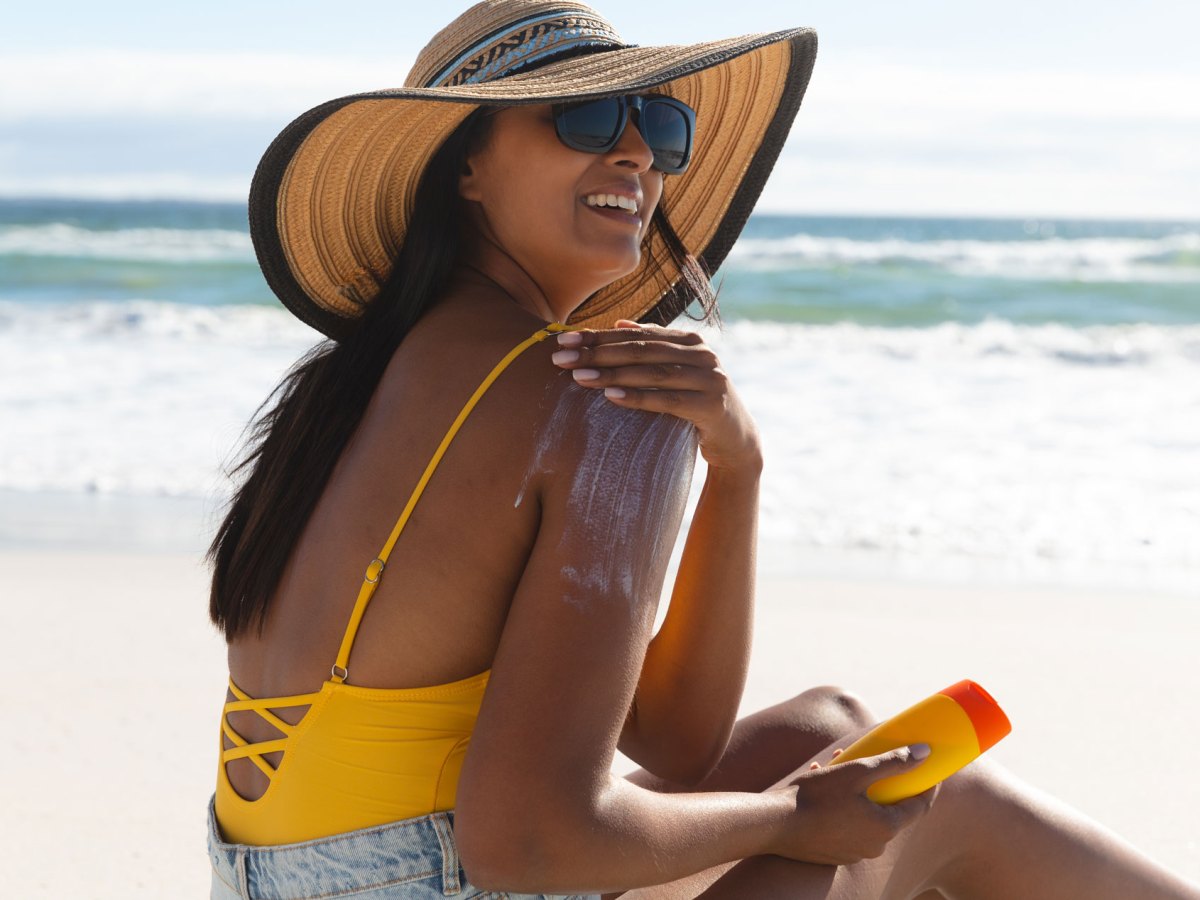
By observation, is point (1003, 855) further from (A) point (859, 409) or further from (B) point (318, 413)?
(A) point (859, 409)

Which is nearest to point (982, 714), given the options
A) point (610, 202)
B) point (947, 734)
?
point (947, 734)

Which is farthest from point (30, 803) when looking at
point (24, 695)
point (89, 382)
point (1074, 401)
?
point (1074, 401)

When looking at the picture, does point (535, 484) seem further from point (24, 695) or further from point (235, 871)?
point (24, 695)

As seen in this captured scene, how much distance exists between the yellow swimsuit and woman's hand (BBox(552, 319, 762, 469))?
9 cm

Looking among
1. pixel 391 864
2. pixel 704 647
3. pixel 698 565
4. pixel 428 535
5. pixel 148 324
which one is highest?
pixel 428 535

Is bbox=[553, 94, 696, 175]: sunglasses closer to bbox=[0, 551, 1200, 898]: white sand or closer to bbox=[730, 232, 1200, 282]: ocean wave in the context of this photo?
bbox=[0, 551, 1200, 898]: white sand

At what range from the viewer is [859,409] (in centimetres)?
866

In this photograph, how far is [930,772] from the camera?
163 cm

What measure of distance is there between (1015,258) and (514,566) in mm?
22852

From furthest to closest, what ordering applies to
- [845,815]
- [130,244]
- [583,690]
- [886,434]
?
[130,244] < [886,434] < [845,815] < [583,690]

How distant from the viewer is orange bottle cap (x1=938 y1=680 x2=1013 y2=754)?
163cm

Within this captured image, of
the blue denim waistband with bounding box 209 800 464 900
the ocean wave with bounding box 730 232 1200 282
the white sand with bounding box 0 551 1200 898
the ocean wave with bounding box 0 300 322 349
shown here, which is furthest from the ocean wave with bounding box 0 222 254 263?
the blue denim waistband with bounding box 209 800 464 900

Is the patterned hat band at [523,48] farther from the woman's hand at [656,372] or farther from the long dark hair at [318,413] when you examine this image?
the woman's hand at [656,372]

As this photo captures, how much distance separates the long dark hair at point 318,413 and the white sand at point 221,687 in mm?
1453
